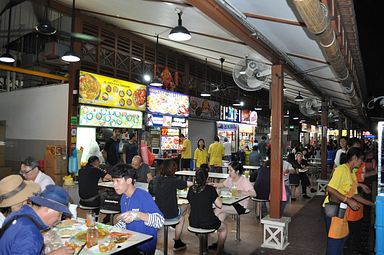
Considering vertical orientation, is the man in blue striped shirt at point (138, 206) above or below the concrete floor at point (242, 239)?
A: above

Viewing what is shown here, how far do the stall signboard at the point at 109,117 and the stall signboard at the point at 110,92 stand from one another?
7.1 inches

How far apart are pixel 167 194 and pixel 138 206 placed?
1.54 m

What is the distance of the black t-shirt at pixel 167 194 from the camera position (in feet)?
16.3

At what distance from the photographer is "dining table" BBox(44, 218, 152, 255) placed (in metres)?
2.98

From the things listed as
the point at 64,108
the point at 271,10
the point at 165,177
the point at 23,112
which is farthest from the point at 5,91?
the point at 271,10

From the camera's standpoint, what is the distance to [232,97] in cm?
1711

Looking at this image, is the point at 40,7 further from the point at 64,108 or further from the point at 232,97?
the point at 232,97

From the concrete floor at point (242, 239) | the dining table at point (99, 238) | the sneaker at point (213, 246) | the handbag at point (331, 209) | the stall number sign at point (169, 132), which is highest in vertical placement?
the stall number sign at point (169, 132)

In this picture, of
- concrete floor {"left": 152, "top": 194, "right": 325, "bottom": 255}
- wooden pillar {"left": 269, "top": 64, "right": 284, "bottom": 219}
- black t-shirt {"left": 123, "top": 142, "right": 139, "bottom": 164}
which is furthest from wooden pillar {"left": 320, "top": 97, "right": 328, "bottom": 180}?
black t-shirt {"left": 123, "top": 142, "right": 139, "bottom": 164}

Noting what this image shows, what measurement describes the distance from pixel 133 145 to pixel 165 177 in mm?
4767

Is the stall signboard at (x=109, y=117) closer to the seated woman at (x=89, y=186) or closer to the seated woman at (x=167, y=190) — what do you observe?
the seated woman at (x=89, y=186)

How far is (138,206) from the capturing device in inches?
137

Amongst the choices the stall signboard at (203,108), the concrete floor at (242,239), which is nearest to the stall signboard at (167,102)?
the stall signboard at (203,108)

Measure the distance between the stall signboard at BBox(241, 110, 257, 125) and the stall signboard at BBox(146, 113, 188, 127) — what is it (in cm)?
588
